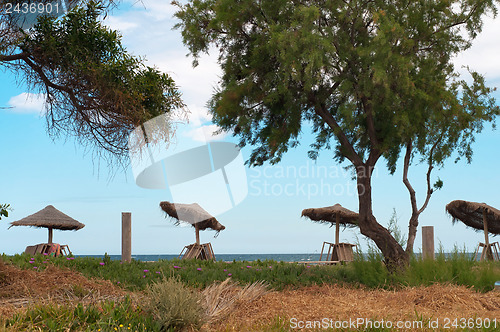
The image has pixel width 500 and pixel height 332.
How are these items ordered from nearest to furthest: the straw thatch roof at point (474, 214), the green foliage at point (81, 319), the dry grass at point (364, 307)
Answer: the green foliage at point (81, 319)
the dry grass at point (364, 307)
the straw thatch roof at point (474, 214)

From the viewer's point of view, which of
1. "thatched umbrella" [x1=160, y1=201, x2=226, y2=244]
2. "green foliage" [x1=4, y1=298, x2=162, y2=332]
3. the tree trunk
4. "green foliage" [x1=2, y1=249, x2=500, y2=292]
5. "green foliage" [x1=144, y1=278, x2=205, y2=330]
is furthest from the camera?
"thatched umbrella" [x1=160, y1=201, x2=226, y2=244]

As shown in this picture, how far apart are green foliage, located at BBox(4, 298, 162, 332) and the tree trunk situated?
6.38 meters

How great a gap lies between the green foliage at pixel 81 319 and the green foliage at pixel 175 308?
0.39 feet

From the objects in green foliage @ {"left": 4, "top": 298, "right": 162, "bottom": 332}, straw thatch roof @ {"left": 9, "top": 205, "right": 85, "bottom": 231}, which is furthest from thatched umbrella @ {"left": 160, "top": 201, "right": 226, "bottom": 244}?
green foliage @ {"left": 4, "top": 298, "right": 162, "bottom": 332}

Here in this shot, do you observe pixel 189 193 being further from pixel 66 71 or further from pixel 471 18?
pixel 471 18

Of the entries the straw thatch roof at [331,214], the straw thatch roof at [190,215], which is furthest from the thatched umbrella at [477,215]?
the straw thatch roof at [190,215]

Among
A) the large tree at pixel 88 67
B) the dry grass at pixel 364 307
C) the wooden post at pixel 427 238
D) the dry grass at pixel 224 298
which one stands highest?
the large tree at pixel 88 67

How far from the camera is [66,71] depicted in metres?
8.55

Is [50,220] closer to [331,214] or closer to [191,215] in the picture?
[191,215]

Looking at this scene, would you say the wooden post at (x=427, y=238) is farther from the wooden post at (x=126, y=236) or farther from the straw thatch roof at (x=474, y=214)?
the wooden post at (x=126, y=236)

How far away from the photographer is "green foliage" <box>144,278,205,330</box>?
5.16m

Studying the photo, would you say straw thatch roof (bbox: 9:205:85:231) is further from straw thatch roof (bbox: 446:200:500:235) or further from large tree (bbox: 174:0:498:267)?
straw thatch roof (bbox: 446:200:500:235)

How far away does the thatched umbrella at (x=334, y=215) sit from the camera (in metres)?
17.4

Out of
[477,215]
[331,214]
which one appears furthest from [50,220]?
Result: [477,215]
